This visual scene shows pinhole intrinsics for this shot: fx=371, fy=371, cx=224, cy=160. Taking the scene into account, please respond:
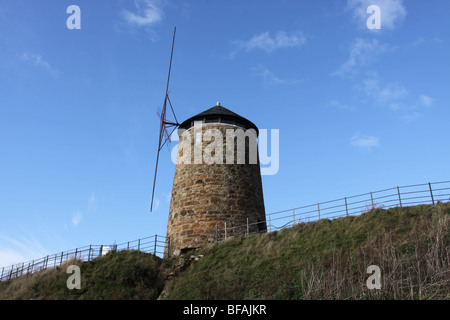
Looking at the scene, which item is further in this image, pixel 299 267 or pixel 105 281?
pixel 105 281

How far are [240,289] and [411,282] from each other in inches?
215

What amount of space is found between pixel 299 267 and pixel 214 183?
918cm

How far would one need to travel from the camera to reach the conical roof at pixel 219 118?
74.7ft

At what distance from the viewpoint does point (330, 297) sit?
10484mm

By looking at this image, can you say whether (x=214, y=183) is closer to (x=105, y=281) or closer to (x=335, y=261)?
(x=105, y=281)

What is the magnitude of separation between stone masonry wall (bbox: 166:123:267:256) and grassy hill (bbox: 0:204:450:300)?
1.63m

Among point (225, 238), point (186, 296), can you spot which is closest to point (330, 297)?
point (186, 296)

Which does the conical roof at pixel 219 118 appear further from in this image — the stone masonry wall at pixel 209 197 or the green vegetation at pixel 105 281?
the green vegetation at pixel 105 281

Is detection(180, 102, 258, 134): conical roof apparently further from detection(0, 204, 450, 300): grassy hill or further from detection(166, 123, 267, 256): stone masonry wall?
detection(0, 204, 450, 300): grassy hill

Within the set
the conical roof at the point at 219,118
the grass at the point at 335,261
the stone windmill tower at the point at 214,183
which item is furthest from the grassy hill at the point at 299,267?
the conical roof at the point at 219,118

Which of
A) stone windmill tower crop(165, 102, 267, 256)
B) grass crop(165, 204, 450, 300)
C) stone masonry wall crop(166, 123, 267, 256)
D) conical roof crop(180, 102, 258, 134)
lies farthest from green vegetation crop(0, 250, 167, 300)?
conical roof crop(180, 102, 258, 134)

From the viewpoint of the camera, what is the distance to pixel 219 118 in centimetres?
2275

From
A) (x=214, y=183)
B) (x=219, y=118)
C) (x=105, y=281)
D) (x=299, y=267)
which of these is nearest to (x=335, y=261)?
(x=299, y=267)

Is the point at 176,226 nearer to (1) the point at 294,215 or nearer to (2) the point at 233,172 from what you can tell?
(2) the point at 233,172
